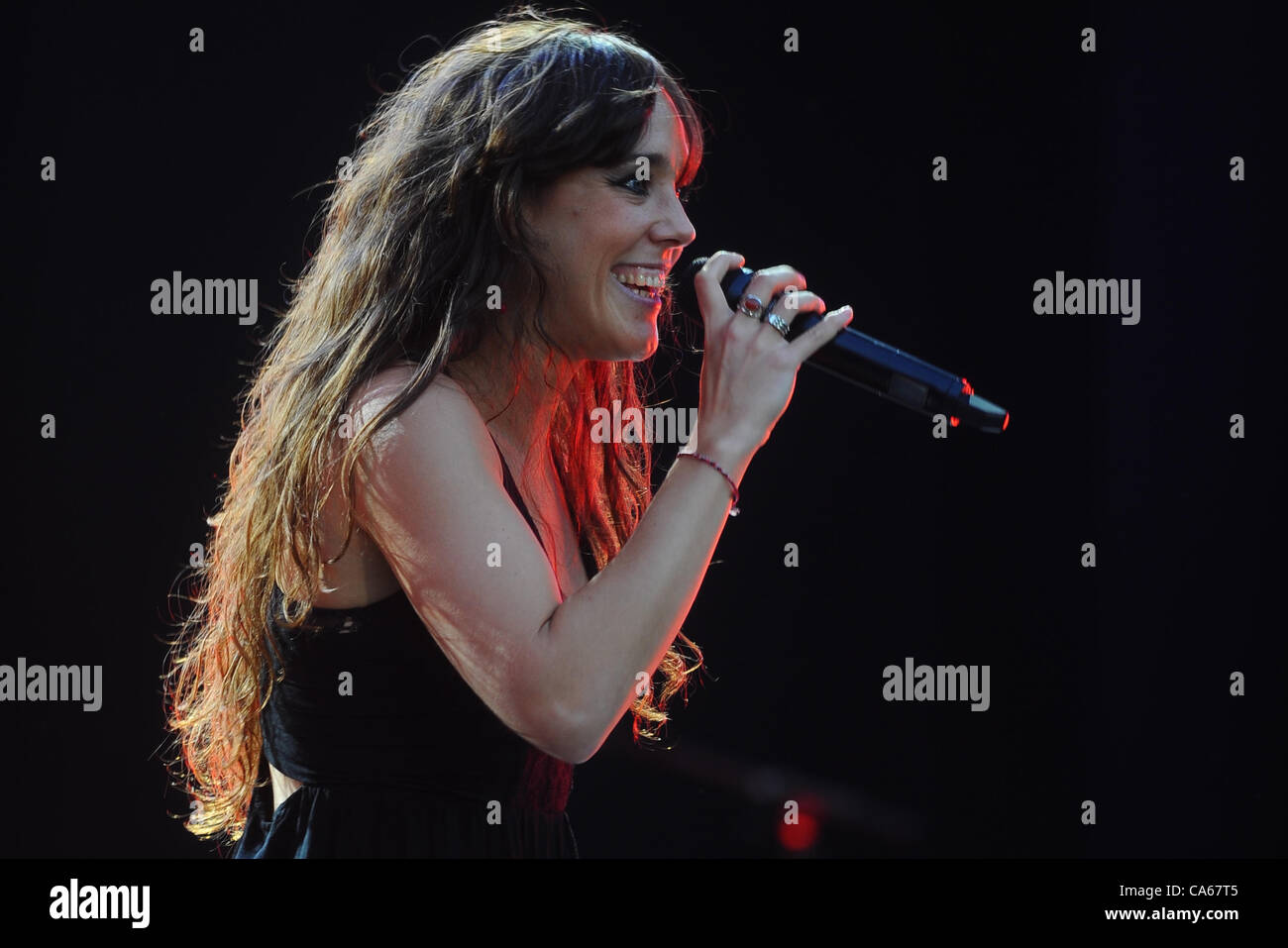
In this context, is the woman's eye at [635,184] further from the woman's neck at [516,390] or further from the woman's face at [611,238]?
the woman's neck at [516,390]

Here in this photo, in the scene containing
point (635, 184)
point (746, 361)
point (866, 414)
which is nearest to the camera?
point (746, 361)

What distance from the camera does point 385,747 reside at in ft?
3.42

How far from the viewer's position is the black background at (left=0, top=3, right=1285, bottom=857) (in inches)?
86.0

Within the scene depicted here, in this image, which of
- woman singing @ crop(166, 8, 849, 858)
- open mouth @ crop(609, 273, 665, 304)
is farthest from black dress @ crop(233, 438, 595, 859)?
open mouth @ crop(609, 273, 665, 304)

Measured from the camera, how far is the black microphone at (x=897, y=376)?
3.65ft

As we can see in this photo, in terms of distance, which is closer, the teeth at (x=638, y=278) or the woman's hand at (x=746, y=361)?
the woman's hand at (x=746, y=361)

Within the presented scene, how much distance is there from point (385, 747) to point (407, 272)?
0.44 metres

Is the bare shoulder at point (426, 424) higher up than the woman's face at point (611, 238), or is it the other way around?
the woman's face at point (611, 238)

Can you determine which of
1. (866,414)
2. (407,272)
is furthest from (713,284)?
(866,414)

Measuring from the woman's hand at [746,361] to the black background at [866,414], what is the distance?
1.27 m

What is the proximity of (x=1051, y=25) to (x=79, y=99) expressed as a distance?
1.85m

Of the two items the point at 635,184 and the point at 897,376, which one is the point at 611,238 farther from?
the point at 897,376

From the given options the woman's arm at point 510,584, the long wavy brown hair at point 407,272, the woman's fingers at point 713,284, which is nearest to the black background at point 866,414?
the long wavy brown hair at point 407,272

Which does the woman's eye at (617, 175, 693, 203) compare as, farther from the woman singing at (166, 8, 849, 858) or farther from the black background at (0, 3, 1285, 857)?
the black background at (0, 3, 1285, 857)
